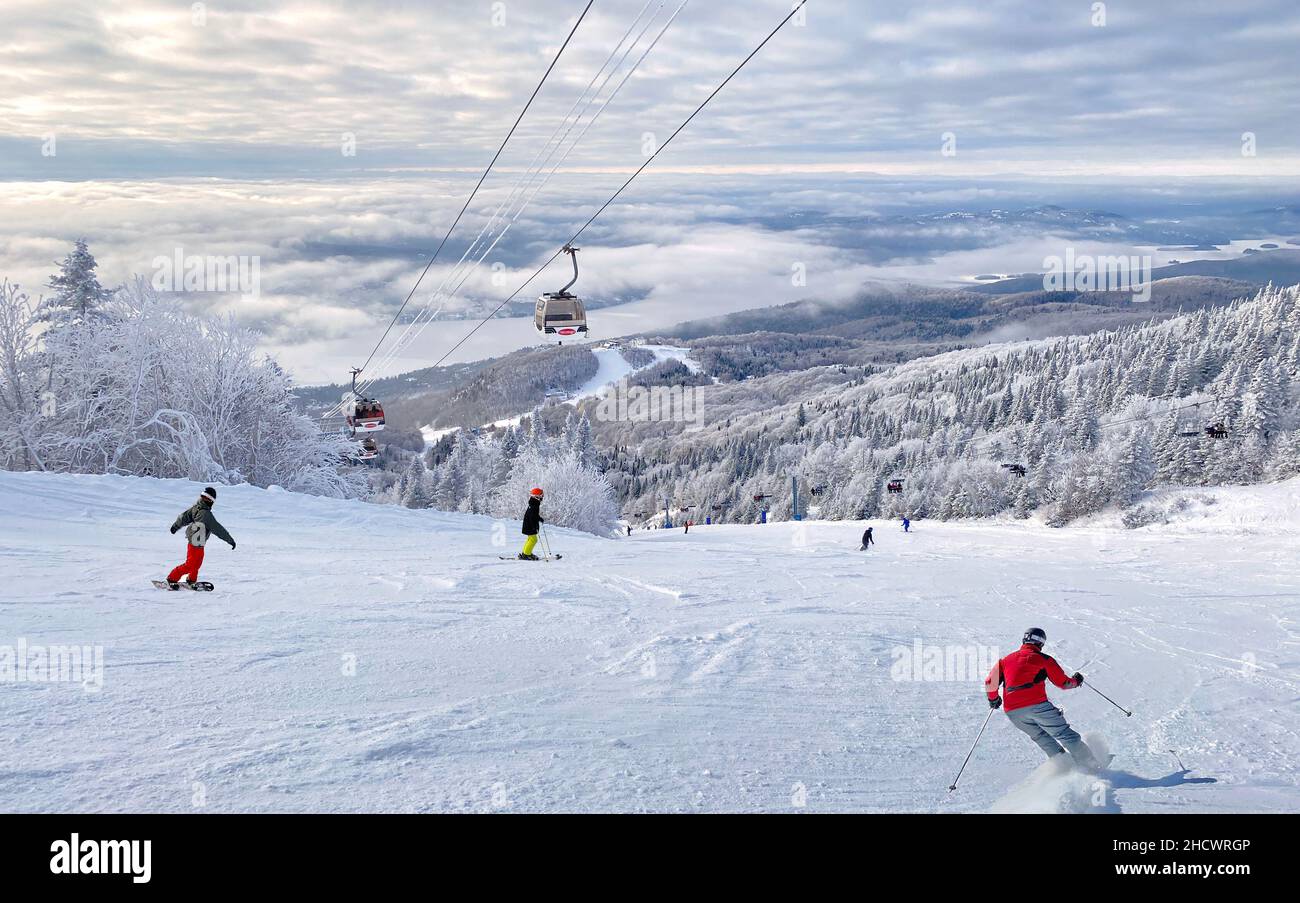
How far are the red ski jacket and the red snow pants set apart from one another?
36.5 feet

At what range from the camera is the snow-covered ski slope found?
6.61 meters

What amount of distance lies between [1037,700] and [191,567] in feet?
38.1

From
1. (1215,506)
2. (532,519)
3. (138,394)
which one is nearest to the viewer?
(532,519)

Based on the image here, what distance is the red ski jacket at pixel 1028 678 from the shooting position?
25.6 ft

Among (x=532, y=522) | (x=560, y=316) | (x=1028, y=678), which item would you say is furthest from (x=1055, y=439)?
(x=1028, y=678)

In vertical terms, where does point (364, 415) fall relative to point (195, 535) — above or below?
above

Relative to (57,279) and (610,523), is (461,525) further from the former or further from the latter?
(610,523)

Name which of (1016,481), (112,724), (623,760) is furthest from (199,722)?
(1016,481)

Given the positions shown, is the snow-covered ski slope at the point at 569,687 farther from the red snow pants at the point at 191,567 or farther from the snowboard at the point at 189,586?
the red snow pants at the point at 191,567

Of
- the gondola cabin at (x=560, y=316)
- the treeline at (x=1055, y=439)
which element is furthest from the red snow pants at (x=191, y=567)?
the treeline at (x=1055, y=439)

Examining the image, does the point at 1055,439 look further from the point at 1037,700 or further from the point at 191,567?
the point at 191,567

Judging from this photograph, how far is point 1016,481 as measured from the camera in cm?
8600

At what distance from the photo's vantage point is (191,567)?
13.0m

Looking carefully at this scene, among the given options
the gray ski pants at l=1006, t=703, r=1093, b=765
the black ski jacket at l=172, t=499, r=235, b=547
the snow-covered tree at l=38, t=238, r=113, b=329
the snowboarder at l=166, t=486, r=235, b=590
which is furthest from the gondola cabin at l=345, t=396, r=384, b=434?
the gray ski pants at l=1006, t=703, r=1093, b=765
